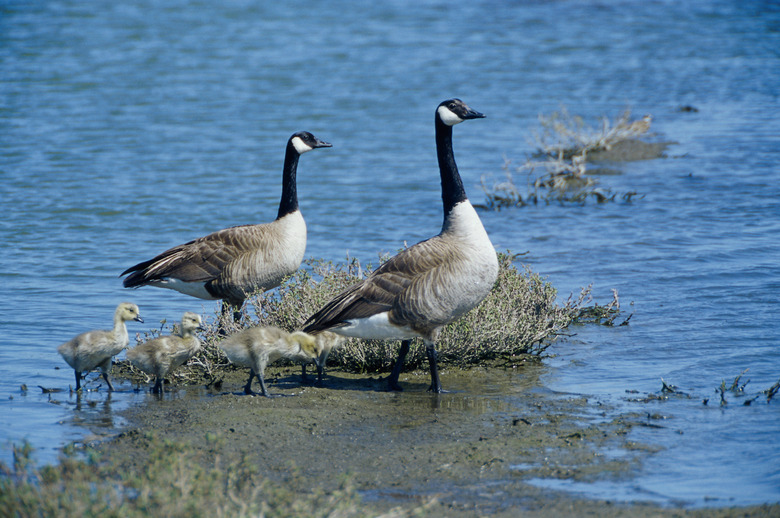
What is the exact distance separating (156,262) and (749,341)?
683 cm

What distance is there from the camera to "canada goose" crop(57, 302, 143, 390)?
8508 mm

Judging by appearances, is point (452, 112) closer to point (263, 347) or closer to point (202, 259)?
point (263, 347)

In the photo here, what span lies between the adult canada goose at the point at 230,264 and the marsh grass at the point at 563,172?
7.70 m

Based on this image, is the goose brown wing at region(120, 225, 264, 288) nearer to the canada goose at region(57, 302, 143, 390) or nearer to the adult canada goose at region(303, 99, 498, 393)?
the canada goose at region(57, 302, 143, 390)

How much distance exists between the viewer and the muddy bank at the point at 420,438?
6.13m

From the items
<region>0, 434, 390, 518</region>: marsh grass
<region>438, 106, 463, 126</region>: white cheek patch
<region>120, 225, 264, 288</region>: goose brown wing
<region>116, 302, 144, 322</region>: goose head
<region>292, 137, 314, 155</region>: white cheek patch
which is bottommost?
<region>0, 434, 390, 518</region>: marsh grass

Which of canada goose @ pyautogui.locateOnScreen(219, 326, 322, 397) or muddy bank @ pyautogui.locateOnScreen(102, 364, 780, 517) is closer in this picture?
muddy bank @ pyautogui.locateOnScreen(102, 364, 780, 517)

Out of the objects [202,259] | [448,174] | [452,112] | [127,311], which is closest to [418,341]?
[448,174]

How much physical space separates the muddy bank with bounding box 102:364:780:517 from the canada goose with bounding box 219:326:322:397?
0.34 m

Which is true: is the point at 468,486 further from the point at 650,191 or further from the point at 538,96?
the point at 538,96

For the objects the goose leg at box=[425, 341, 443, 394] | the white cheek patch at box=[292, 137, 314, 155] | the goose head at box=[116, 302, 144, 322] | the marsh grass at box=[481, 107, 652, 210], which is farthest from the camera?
the marsh grass at box=[481, 107, 652, 210]

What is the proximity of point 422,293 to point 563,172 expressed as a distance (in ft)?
38.9

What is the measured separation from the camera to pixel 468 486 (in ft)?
20.8

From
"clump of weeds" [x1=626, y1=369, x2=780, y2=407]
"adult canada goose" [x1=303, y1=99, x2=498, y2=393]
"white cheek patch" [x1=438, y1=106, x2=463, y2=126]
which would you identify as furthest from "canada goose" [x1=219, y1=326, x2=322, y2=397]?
"clump of weeds" [x1=626, y1=369, x2=780, y2=407]
